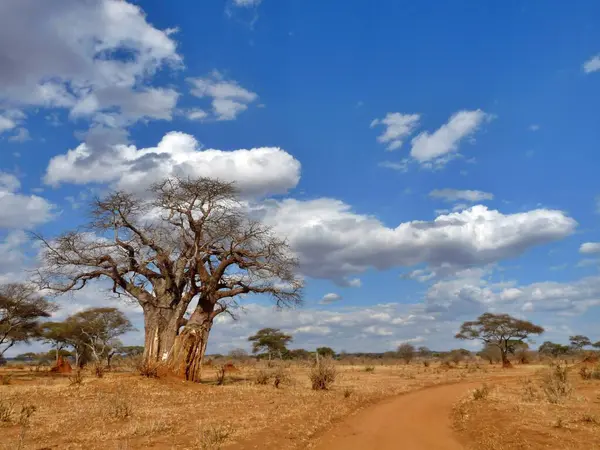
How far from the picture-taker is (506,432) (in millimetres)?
10523

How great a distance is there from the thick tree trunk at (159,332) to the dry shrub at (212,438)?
1193 centimetres

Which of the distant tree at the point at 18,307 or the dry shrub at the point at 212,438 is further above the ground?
the distant tree at the point at 18,307

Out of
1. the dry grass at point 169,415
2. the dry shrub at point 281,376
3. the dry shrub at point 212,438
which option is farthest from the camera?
the dry shrub at point 281,376

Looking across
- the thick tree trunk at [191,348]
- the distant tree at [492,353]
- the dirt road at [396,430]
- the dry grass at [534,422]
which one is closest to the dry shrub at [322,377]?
the dirt road at [396,430]

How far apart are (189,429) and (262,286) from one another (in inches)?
501

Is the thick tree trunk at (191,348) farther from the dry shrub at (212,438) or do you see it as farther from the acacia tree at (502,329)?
the acacia tree at (502,329)

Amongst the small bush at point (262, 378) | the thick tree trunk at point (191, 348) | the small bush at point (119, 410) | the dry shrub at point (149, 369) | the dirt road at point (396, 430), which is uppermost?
the thick tree trunk at point (191, 348)

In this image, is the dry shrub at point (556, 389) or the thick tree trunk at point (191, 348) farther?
the thick tree trunk at point (191, 348)

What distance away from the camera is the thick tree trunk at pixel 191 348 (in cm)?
2198

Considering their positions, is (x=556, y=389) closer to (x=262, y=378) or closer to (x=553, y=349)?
(x=262, y=378)

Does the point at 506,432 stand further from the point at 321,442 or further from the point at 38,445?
the point at 38,445

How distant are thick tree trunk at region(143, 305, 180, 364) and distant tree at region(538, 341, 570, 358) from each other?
66.6 meters

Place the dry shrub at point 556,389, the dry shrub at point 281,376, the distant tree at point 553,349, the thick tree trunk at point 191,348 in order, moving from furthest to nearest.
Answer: the distant tree at point 553,349 < the dry shrub at point 281,376 < the thick tree trunk at point 191,348 < the dry shrub at point 556,389

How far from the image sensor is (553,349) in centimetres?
7925
